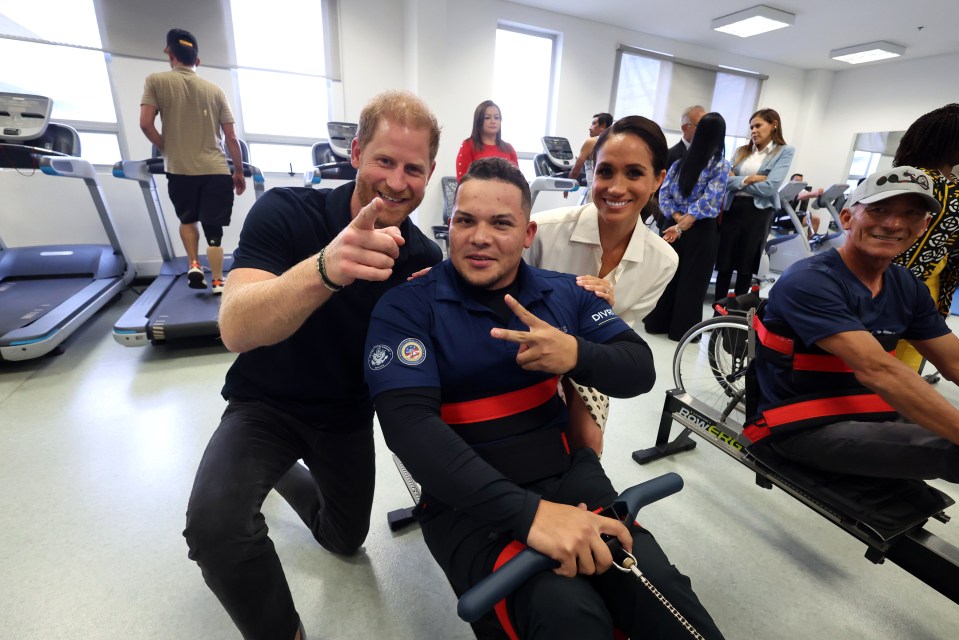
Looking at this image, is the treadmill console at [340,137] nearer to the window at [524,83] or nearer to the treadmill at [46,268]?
the treadmill at [46,268]

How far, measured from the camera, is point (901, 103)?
26.1 ft

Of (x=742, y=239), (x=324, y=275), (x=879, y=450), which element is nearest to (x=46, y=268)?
(x=324, y=275)

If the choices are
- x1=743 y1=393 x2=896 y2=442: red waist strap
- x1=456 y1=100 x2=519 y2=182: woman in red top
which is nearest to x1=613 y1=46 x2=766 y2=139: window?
x1=456 y1=100 x2=519 y2=182: woman in red top

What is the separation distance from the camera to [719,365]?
265cm

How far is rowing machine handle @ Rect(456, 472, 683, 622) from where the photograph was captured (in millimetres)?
717

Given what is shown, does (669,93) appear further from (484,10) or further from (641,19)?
(484,10)

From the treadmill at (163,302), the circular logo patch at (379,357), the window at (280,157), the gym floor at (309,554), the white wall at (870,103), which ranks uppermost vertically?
the white wall at (870,103)

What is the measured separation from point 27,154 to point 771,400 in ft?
16.6

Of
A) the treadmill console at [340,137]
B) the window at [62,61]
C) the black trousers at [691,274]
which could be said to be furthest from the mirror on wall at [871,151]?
the window at [62,61]

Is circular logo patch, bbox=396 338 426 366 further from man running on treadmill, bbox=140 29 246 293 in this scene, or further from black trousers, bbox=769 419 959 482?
man running on treadmill, bbox=140 29 246 293

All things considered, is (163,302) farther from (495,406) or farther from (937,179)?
(937,179)

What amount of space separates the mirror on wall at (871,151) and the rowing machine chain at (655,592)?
10.3m

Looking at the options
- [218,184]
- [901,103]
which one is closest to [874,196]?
[218,184]

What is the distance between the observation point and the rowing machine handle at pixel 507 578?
717 millimetres
